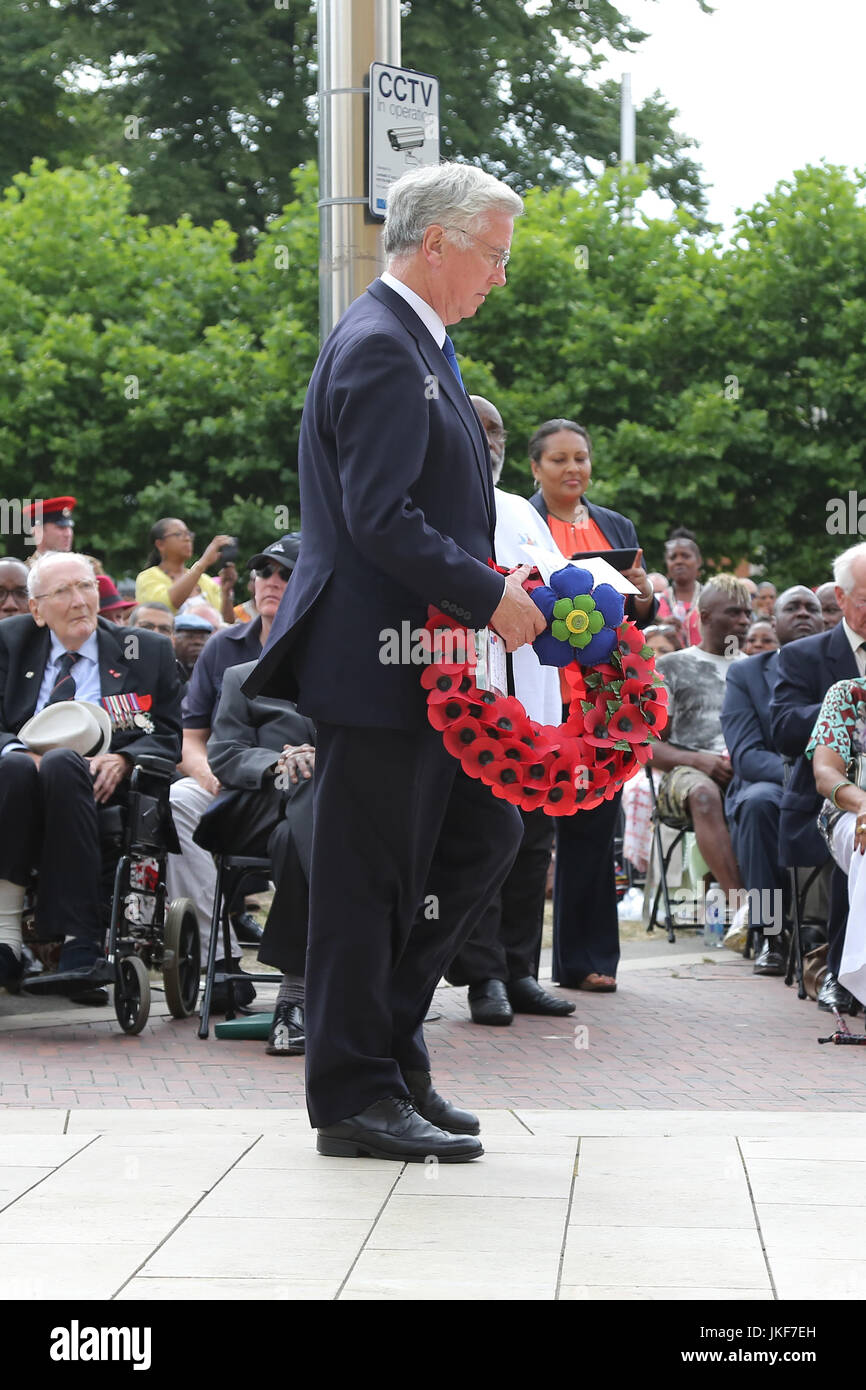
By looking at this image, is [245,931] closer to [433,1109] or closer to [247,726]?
[247,726]

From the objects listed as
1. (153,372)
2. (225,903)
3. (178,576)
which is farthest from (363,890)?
(153,372)

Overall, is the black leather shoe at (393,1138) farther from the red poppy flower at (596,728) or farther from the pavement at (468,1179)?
the red poppy flower at (596,728)

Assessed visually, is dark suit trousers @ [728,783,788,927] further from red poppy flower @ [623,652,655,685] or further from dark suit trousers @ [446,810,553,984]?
red poppy flower @ [623,652,655,685]

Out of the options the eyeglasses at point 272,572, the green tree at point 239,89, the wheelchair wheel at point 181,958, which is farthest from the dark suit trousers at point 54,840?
the green tree at point 239,89

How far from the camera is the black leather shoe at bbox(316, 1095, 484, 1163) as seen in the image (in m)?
4.71

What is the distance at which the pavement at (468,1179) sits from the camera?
370 cm

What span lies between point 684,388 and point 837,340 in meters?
1.82

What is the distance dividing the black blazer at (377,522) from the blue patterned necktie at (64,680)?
11.0 ft

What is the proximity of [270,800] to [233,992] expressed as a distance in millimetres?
951

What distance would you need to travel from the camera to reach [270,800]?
7.32 m

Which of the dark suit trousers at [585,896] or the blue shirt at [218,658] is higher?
the blue shirt at [218,658]

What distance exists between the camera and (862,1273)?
3.74 m
